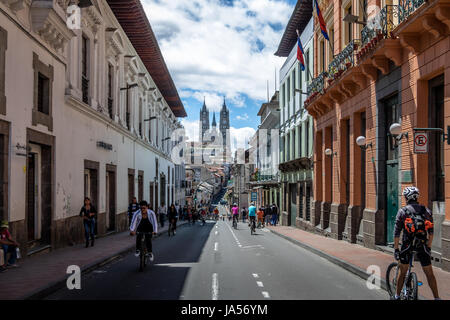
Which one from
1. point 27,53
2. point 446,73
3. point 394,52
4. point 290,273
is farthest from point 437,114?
point 27,53

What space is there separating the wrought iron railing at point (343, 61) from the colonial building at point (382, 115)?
37 mm

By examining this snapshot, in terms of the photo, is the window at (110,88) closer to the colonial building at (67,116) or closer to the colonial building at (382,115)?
the colonial building at (67,116)

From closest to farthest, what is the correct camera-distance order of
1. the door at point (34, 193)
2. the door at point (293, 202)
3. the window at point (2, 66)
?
1. the window at point (2, 66)
2. the door at point (34, 193)
3. the door at point (293, 202)

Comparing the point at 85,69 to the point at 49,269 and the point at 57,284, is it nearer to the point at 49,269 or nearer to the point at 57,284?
the point at 49,269

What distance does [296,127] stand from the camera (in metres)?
30.3

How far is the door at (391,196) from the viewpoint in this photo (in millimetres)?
14383

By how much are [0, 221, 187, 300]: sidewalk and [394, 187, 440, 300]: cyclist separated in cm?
582

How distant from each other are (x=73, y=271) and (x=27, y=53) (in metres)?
5.96

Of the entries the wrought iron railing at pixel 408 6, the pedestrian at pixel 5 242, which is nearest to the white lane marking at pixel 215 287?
the pedestrian at pixel 5 242

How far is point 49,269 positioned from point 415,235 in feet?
26.0

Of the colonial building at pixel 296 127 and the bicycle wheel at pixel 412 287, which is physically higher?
the colonial building at pixel 296 127

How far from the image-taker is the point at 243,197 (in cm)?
7369

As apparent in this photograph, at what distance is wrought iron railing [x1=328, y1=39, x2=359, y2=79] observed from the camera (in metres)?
17.3
